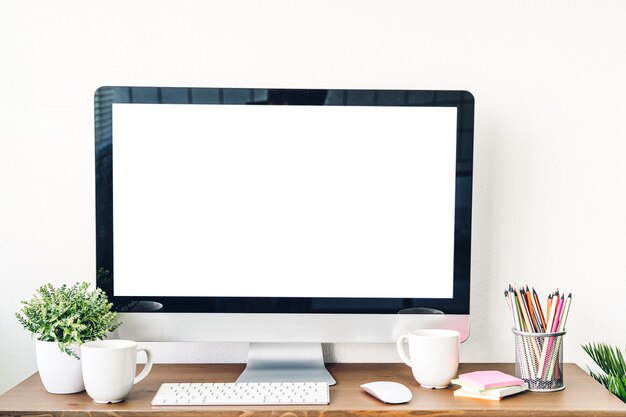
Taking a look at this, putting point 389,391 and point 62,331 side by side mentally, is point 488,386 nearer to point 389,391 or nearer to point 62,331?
point 389,391

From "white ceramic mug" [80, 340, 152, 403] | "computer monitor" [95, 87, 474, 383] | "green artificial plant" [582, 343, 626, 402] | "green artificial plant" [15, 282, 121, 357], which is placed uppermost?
"computer monitor" [95, 87, 474, 383]

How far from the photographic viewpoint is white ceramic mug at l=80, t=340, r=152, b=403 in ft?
3.78

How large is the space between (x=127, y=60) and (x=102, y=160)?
0.29 meters

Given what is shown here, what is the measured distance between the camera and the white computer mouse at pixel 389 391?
1.15m

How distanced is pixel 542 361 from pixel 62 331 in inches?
35.9

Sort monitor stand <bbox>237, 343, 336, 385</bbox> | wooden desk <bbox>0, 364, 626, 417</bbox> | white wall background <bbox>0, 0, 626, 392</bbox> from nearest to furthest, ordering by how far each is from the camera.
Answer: wooden desk <bbox>0, 364, 626, 417</bbox> → monitor stand <bbox>237, 343, 336, 385</bbox> → white wall background <bbox>0, 0, 626, 392</bbox>

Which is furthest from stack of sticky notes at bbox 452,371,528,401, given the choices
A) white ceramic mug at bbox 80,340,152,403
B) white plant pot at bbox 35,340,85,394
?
white plant pot at bbox 35,340,85,394

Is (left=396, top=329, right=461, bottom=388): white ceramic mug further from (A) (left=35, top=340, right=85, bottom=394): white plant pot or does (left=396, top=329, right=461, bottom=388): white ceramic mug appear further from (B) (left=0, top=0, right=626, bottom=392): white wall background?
(A) (left=35, top=340, right=85, bottom=394): white plant pot

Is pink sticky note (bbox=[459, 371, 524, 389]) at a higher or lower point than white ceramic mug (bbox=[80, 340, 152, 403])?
lower

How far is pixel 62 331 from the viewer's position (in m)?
1.24

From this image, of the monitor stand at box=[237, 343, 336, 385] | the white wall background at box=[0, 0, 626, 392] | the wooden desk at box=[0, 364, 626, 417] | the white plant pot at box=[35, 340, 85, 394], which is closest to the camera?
the wooden desk at box=[0, 364, 626, 417]

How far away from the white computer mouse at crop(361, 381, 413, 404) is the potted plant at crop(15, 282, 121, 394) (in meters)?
0.53

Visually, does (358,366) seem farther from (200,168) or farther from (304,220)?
(200,168)

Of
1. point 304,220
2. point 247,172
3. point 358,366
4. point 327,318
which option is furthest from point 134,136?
point 358,366
